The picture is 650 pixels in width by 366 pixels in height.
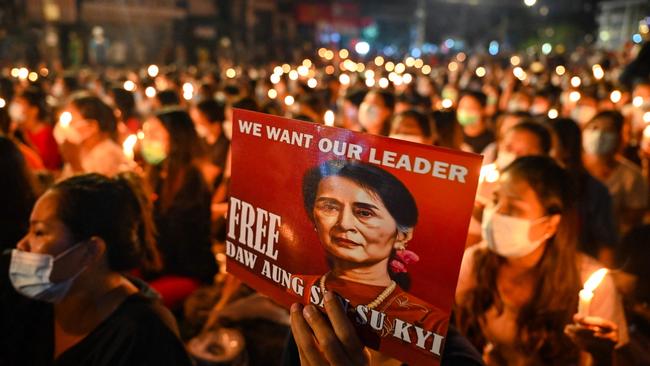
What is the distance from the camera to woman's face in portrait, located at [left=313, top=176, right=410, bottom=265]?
1.53 metres

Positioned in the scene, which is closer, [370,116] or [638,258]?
[638,258]

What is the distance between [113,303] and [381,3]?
65444 mm

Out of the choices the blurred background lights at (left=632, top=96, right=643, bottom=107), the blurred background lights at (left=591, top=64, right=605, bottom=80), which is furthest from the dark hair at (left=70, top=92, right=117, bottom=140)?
the blurred background lights at (left=591, top=64, right=605, bottom=80)

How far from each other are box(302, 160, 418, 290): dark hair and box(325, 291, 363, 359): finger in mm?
206

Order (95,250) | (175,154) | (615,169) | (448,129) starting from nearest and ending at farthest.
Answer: (95,250) → (175,154) → (615,169) → (448,129)

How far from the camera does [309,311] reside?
5.55 feet

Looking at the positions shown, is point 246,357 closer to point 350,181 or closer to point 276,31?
point 350,181

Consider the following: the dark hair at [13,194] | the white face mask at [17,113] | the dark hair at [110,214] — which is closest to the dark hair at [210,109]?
the white face mask at [17,113]

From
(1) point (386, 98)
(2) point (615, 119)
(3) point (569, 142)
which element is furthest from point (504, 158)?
(1) point (386, 98)

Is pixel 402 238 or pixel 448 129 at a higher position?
pixel 402 238

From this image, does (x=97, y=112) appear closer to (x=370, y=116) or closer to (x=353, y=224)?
(x=370, y=116)

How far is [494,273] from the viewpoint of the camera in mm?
3088

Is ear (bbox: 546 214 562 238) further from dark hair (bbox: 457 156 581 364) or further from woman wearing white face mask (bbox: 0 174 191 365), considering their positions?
woman wearing white face mask (bbox: 0 174 191 365)

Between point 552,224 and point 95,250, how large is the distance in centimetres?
232
